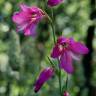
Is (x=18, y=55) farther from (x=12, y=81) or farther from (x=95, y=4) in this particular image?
(x=95, y=4)

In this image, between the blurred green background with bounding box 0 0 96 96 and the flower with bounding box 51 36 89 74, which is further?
the blurred green background with bounding box 0 0 96 96

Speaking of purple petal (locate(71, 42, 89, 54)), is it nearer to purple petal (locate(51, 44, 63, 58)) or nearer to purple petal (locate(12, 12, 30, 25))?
purple petal (locate(51, 44, 63, 58))

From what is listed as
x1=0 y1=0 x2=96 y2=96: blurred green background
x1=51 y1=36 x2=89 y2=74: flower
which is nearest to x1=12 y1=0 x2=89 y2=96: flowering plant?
x1=51 y1=36 x2=89 y2=74: flower

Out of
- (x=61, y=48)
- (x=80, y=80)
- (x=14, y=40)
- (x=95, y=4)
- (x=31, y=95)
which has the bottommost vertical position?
(x=80, y=80)

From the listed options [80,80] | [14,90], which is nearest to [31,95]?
[14,90]

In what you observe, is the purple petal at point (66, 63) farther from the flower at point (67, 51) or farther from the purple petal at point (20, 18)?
the purple petal at point (20, 18)

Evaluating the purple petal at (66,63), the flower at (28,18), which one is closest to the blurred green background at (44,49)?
the flower at (28,18)

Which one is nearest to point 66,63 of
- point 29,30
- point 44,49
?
point 29,30
